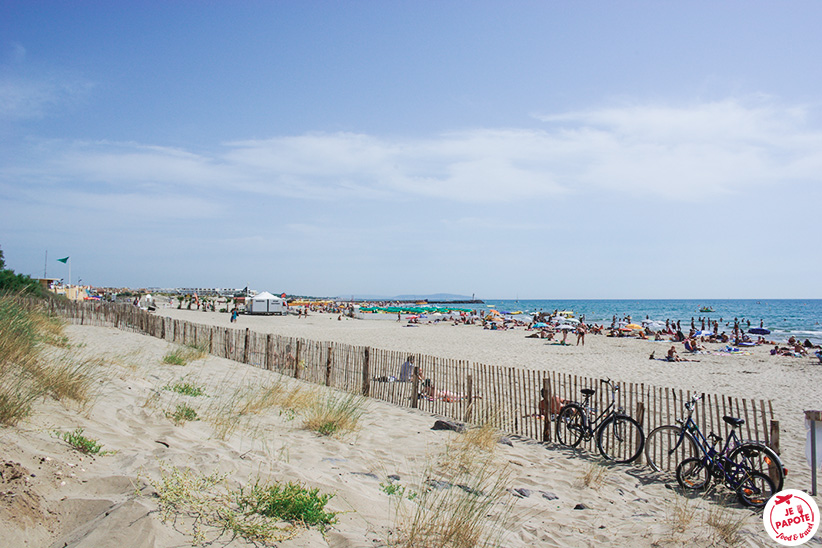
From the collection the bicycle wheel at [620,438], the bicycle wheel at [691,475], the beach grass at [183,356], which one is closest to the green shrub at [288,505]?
the bicycle wheel at [691,475]

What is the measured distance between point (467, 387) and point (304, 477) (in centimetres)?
510

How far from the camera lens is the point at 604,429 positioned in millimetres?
7367

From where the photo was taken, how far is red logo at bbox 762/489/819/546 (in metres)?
4.82

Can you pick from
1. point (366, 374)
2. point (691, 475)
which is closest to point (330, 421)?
point (366, 374)

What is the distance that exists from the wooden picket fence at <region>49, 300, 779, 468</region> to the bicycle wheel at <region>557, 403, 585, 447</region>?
21 centimetres

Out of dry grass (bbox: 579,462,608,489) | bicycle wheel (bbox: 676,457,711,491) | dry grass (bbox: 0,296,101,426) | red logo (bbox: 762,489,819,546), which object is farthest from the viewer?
dry grass (bbox: 579,462,608,489)

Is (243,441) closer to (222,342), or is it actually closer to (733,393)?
(222,342)

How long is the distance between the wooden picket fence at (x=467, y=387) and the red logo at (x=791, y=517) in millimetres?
622

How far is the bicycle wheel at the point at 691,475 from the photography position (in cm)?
596

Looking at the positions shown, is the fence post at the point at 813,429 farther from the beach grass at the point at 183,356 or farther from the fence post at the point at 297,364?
the beach grass at the point at 183,356

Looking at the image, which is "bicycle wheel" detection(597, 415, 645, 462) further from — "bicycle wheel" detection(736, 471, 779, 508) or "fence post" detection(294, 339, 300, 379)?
"fence post" detection(294, 339, 300, 379)

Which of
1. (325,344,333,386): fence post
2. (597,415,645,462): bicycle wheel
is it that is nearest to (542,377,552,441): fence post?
(597,415,645,462): bicycle wheel

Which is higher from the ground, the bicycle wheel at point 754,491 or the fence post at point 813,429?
the fence post at point 813,429

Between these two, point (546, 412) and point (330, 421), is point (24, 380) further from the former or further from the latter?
point (546, 412)
